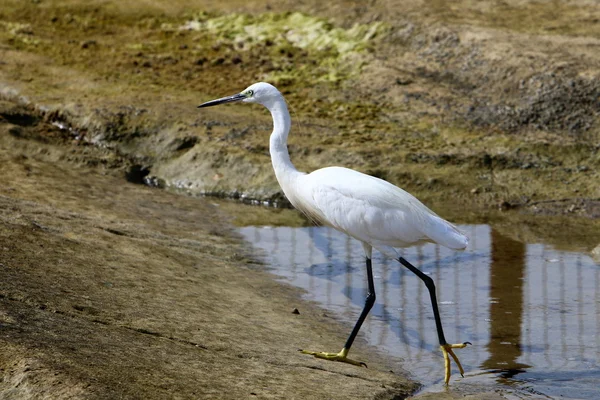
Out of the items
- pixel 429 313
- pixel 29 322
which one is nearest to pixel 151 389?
pixel 29 322

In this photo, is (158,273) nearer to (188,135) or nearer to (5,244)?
(5,244)

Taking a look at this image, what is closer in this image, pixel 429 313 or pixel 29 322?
pixel 29 322

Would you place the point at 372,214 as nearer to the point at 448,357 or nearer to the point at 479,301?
the point at 448,357

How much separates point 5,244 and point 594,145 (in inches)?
235

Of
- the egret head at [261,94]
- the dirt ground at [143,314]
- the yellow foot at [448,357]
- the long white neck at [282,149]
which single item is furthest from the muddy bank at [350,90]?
the yellow foot at [448,357]

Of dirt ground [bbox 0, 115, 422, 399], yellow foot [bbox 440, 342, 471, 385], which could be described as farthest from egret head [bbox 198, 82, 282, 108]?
yellow foot [bbox 440, 342, 471, 385]

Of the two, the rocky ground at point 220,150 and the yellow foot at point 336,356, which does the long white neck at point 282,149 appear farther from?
the yellow foot at point 336,356

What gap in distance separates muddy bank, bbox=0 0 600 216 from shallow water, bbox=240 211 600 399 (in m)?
1.19

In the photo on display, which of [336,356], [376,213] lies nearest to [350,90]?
[376,213]

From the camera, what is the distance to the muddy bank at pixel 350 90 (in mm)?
9562

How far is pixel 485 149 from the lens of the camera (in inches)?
382

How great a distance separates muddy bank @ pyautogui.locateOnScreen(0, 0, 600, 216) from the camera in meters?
9.56

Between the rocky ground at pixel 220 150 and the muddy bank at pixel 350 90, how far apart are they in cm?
3

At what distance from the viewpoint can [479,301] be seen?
6703 mm
